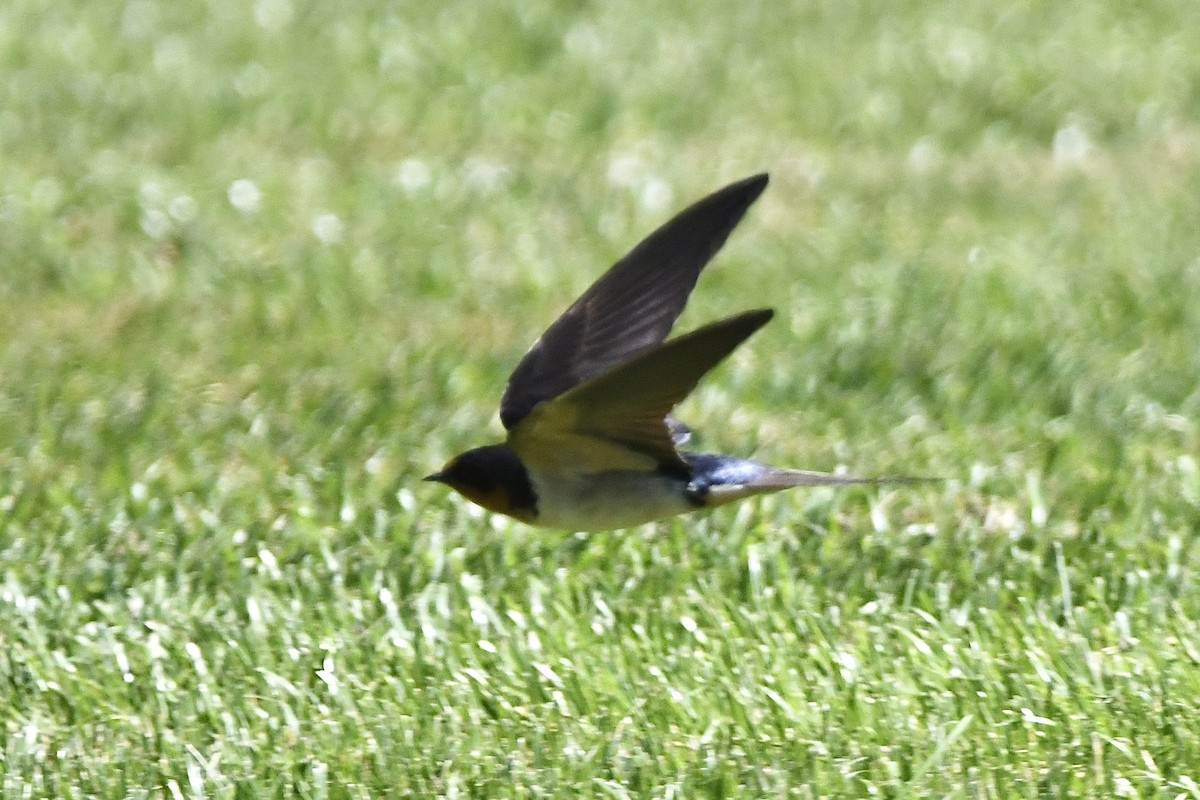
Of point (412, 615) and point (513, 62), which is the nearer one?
point (412, 615)

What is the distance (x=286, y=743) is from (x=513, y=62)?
5.67 meters

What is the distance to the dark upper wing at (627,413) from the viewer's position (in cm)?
335

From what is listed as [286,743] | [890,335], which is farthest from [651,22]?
[286,743]

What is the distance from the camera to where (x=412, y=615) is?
4512mm

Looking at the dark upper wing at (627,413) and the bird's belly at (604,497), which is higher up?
the dark upper wing at (627,413)

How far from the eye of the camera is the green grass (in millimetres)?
3980

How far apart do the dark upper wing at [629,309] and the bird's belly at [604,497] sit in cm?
30

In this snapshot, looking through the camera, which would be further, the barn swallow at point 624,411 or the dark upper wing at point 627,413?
the barn swallow at point 624,411

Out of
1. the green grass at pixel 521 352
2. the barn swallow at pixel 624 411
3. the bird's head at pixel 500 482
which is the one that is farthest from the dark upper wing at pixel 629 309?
the green grass at pixel 521 352

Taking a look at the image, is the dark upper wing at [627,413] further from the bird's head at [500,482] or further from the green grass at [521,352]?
the green grass at [521,352]

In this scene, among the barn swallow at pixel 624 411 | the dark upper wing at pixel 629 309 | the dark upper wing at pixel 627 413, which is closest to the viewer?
the dark upper wing at pixel 627 413

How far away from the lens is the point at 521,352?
617 cm

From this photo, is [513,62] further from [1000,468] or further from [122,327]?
[1000,468]

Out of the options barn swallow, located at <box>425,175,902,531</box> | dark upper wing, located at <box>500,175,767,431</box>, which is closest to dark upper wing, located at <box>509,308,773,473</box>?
barn swallow, located at <box>425,175,902,531</box>
